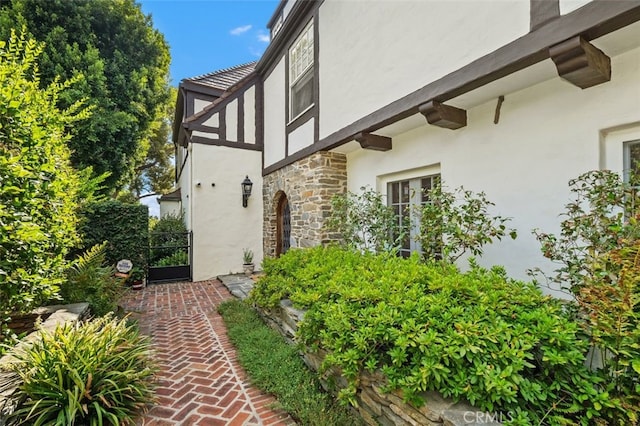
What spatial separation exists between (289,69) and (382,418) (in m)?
7.28

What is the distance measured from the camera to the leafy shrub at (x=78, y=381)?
2088mm

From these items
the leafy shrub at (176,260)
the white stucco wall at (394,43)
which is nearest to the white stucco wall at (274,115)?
the white stucco wall at (394,43)

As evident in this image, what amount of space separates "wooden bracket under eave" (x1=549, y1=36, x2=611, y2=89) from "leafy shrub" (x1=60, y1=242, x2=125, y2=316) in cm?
577

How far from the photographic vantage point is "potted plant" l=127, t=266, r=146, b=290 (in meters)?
7.04

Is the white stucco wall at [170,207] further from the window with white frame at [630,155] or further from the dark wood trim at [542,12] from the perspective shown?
the window with white frame at [630,155]

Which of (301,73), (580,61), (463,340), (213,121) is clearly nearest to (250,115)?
(213,121)

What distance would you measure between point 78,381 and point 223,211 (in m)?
6.53

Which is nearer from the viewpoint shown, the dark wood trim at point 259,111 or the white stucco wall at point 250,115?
the white stucco wall at point 250,115

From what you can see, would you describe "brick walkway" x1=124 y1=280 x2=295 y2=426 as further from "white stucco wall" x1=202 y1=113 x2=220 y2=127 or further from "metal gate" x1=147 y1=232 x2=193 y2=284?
"white stucco wall" x1=202 y1=113 x2=220 y2=127

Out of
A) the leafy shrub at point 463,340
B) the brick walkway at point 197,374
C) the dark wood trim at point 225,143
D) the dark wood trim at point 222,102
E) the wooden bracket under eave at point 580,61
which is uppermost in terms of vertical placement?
the dark wood trim at point 222,102

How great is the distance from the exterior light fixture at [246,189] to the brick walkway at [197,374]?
12.0ft

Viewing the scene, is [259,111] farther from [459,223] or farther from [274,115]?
[459,223]

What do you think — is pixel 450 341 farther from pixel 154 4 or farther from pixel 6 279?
pixel 154 4

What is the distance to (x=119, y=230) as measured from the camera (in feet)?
23.3
